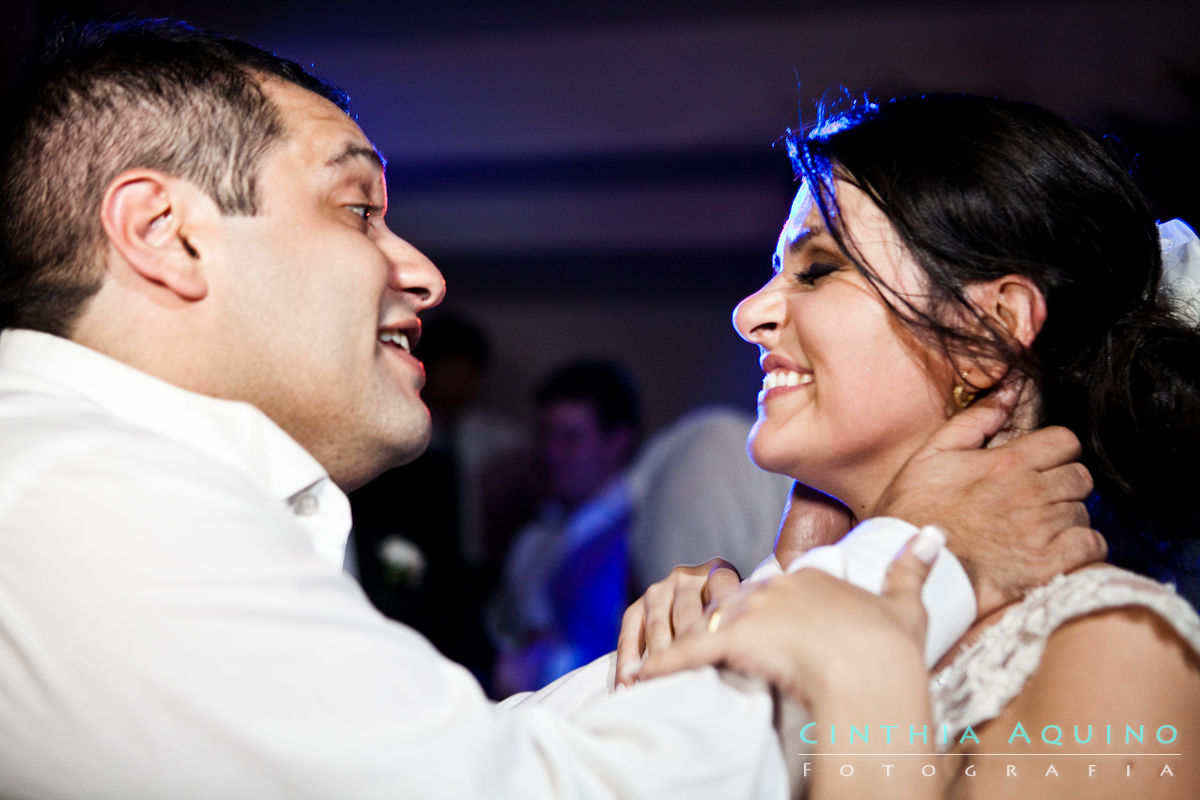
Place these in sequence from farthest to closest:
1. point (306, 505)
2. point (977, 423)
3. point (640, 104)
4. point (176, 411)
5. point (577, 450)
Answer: point (640, 104) < point (577, 450) < point (977, 423) < point (306, 505) < point (176, 411)

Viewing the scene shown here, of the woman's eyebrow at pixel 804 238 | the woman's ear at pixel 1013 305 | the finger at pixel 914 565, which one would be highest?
the woman's eyebrow at pixel 804 238

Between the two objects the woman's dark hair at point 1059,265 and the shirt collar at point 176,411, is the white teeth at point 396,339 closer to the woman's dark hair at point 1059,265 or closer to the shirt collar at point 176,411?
the shirt collar at point 176,411

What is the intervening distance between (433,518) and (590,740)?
3.18m

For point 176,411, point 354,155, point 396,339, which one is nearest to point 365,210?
point 354,155

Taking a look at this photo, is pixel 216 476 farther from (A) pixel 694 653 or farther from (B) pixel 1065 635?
(B) pixel 1065 635

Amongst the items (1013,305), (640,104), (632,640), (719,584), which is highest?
(640,104)

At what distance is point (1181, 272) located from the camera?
1628mm

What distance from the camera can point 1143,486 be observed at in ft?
5.05

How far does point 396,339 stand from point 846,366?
72 cm

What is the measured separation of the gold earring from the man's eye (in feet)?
0.85

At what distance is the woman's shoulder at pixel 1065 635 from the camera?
4.00 ft

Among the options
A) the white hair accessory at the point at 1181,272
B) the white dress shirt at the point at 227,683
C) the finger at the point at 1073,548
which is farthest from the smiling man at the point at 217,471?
the white hair accessory at the point at 1181,272

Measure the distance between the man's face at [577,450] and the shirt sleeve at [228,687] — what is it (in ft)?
12.2

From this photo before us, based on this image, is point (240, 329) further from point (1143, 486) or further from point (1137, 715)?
point (1143, 486)
